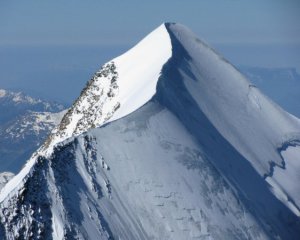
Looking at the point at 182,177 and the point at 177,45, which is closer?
the point at 182,177

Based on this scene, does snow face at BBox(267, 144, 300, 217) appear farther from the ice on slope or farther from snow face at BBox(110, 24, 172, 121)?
snow face at BBox(110, 24, 172, 121)

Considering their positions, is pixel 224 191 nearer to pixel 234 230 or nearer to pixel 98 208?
pixel 234 230

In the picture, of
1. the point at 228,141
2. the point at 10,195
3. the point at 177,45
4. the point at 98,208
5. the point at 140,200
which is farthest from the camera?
the point at 177,45

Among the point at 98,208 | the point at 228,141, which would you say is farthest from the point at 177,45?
the point at 98,208

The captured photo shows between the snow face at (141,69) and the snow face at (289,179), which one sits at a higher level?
the snow face at (141,69)

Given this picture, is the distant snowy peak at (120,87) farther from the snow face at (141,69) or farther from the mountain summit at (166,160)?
the mountain summit at (166,160)

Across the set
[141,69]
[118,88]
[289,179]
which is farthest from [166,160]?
[141,69]

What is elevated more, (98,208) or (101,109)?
(101,109)

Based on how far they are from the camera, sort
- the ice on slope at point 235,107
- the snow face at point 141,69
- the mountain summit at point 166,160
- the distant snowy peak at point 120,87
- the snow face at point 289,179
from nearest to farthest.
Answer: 1. the mountain summit at point 166,160
2. the snow face at point 289,179
3. the snow face at point 141,69
4. the distant snowy peak at point 120,87
5. the ice on slope at point 235,107

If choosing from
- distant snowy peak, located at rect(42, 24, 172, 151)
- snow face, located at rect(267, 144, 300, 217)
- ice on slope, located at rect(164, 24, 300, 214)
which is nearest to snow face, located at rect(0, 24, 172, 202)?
distant snowy peak, located at rect(42, 24, 172, 151)

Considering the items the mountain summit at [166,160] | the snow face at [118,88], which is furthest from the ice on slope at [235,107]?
the snow face at [118,88]
